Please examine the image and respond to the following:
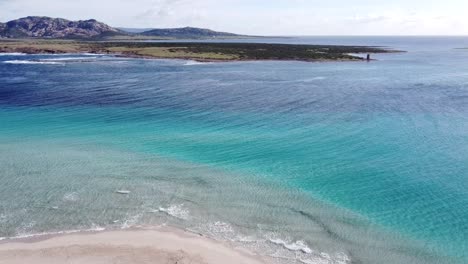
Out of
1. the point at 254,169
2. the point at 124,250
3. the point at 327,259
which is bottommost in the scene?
the point at 327,259

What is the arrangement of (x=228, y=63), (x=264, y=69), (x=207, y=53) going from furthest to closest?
(x=207, y=53) → (x=228, y=63) → (x=264, y=69)

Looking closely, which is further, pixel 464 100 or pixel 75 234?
pixel 464 100

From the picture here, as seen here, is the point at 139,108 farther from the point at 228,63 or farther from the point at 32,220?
the point at 228,63

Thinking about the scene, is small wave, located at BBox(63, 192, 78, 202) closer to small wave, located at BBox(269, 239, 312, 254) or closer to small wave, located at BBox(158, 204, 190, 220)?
small wave, located at BBox(158, 204, 190, 220)

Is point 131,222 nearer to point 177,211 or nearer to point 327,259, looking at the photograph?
point 177,211

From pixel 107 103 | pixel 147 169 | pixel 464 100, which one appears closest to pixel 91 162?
pixel 147 169

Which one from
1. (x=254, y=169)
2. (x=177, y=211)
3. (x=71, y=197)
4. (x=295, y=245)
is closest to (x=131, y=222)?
(x=177, y=211)
